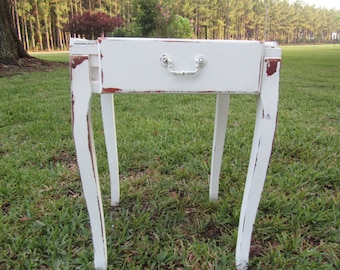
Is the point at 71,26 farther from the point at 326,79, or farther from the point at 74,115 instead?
the point at 74,115

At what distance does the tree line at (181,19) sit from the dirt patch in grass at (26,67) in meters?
5.29

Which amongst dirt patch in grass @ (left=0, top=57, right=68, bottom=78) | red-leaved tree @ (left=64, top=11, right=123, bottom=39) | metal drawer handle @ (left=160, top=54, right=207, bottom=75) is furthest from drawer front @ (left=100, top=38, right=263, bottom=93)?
red-leaved tree @ (left=64, top=11, right=123, bottom=39)

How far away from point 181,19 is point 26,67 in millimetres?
7242

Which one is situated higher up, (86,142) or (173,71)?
(173,71)

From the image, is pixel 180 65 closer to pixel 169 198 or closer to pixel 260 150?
pixel 260 150

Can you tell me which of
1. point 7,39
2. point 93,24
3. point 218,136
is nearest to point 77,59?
point 218,136

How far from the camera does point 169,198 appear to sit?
1.35m

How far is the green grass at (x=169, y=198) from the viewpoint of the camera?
3.32ft

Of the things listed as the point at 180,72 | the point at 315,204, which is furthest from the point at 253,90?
the point at 315,204

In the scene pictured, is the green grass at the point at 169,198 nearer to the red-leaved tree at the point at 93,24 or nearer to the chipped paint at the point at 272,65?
the chipped paint at the point at 272,65

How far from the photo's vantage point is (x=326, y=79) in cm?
508

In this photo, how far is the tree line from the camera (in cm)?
1109

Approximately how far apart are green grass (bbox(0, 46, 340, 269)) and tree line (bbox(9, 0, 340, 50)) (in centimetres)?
821

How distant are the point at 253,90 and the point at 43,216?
96 cm
